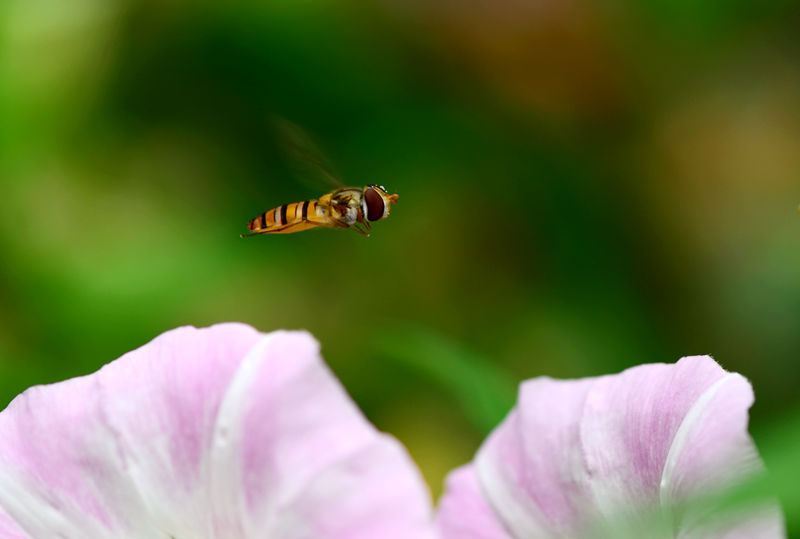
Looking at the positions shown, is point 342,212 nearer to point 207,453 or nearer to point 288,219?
point 288,219

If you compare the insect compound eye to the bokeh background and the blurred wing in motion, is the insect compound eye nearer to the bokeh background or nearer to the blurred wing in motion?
the blurred wing in motion

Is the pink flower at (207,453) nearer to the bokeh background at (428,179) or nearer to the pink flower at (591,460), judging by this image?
the pink flower at (591,460)

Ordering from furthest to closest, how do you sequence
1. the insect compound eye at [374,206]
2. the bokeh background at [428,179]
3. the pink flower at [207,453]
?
1. the bokeh background at [428,179]
2. the insect compound eye at [374,206]
3. the pink flower at [207,453]

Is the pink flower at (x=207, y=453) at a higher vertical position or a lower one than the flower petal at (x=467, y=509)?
higher

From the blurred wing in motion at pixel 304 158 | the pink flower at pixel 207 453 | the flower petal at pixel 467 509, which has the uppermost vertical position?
the blurred wing in motion at pixel 304 158

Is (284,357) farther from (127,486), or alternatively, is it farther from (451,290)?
(451,290)

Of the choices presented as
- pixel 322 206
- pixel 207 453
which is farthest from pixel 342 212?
pixel 207 453

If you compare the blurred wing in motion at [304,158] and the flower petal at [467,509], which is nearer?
the flower petal at [467,509]

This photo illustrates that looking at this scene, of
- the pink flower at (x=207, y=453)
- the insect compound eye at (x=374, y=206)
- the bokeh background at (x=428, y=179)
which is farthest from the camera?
the bokeh background at (x=428, y=179)

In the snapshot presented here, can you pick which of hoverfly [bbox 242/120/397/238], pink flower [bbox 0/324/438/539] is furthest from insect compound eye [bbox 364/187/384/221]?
pink flower [bbox 0/324/438/539]

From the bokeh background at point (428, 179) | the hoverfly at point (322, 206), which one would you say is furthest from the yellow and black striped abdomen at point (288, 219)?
the bokeh background at point (428, 179)
